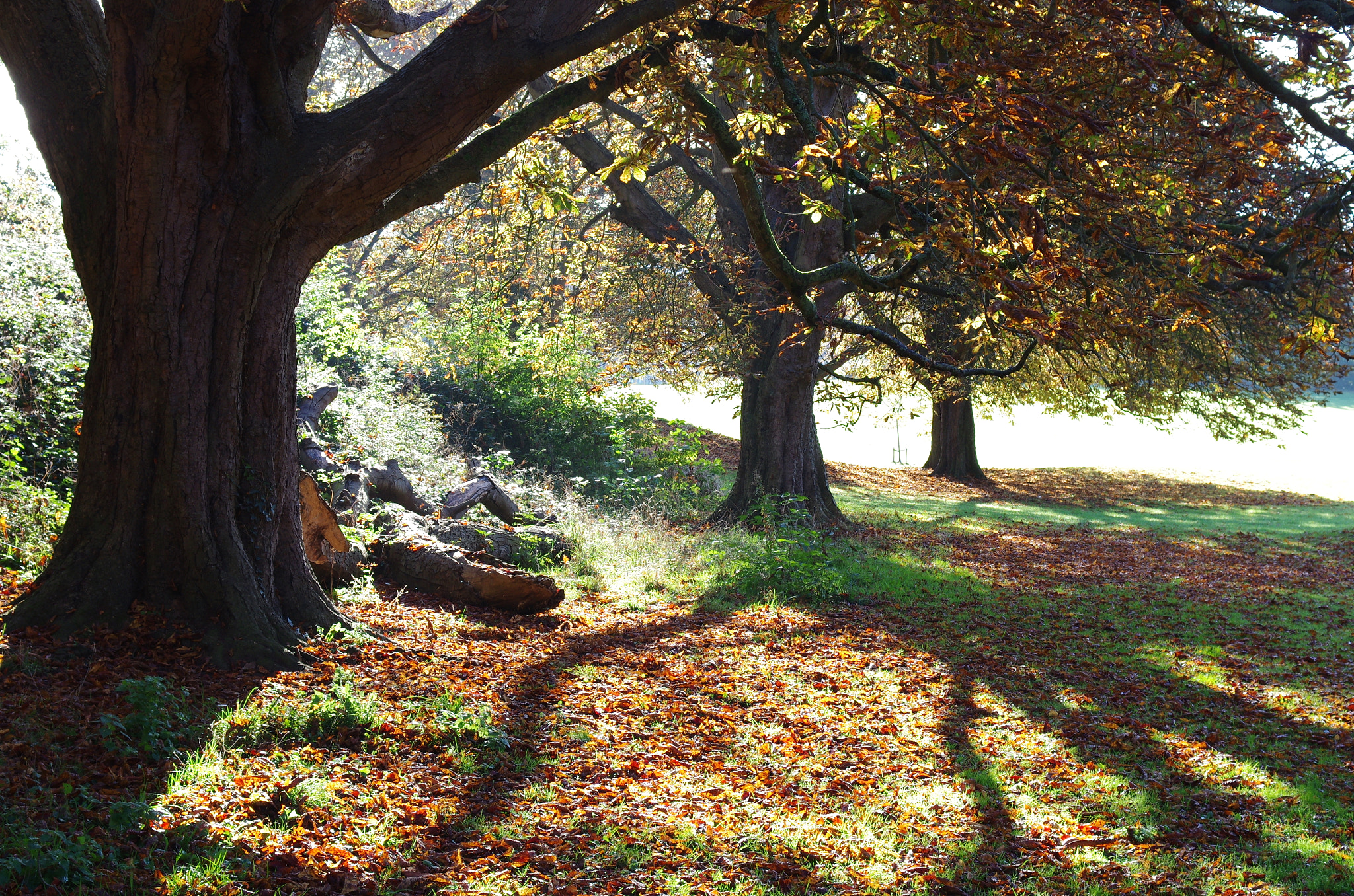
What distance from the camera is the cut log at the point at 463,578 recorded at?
7867 millimetres

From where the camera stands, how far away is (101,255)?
17.7ft

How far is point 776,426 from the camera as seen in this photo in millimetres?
13570

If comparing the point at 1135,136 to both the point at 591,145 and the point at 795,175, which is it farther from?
the point at 591,145

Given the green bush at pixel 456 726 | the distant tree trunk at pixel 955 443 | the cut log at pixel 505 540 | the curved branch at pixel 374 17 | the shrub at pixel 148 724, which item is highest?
the curved branch at pixel 374 17

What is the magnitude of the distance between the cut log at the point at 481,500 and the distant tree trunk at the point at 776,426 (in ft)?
13.1

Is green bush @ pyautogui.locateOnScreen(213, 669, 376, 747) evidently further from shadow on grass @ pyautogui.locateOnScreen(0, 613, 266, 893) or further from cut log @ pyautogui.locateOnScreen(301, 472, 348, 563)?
cut log @ pyautogui.locateOnScreen(301, 472, 348, 563)

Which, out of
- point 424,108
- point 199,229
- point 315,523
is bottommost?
point 315,523

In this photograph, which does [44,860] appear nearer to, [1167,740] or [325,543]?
[325,543]

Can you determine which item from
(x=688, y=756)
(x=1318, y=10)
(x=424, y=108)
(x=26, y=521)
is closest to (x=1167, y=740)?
(x=688, y=756)

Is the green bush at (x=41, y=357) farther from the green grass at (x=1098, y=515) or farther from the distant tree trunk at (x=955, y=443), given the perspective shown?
the distant tree trunk at (x=955, y=443)

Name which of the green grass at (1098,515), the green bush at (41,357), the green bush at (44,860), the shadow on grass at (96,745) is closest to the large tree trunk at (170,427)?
the shadow on grass at (96,745)

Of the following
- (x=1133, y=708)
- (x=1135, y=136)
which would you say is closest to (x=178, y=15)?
(x=1133, y=708)

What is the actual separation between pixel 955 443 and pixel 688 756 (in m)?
21.2

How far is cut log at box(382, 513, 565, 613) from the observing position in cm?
787
